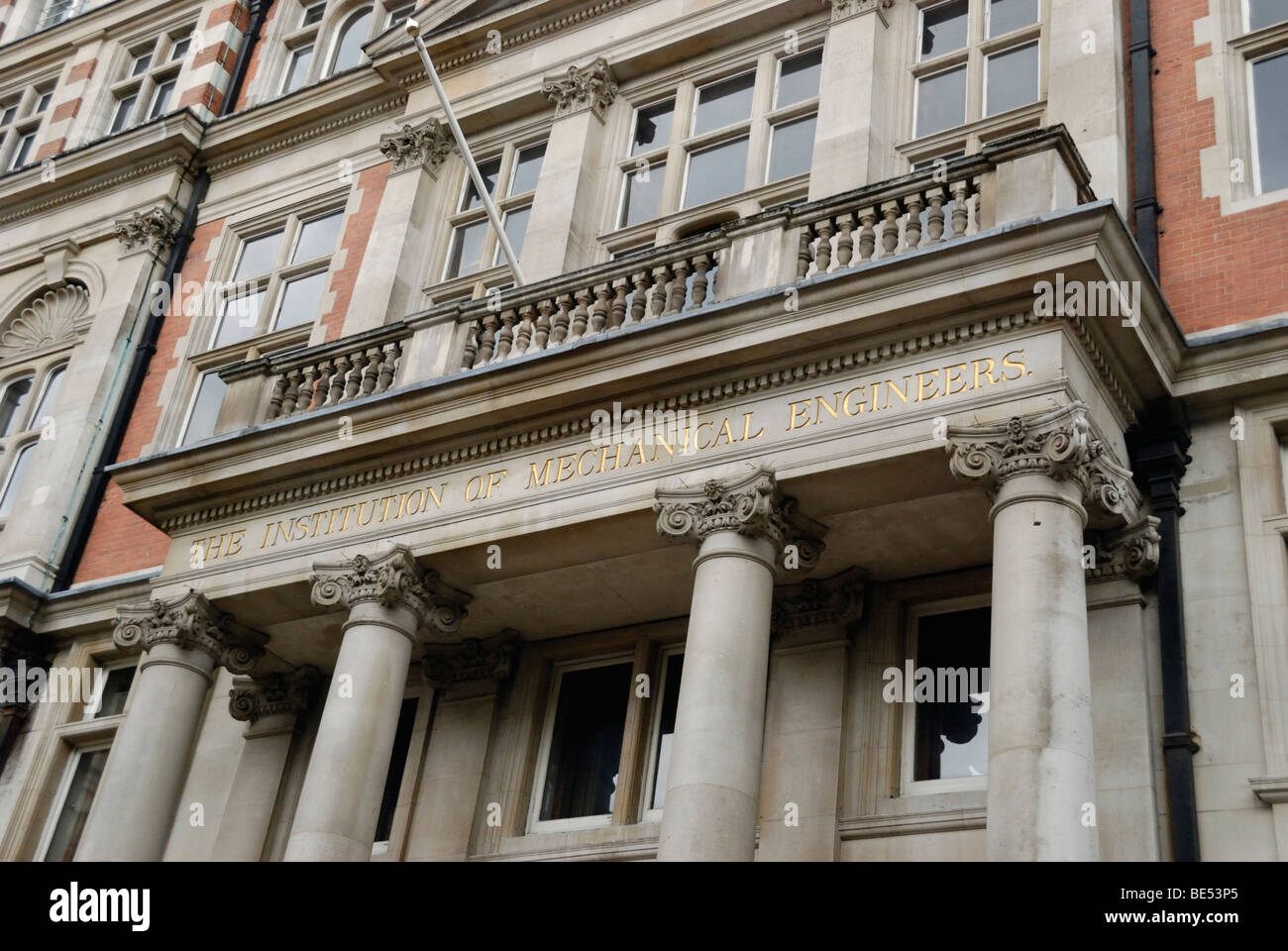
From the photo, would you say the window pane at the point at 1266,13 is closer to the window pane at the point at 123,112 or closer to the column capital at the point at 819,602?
the column capital at the point at 819,602

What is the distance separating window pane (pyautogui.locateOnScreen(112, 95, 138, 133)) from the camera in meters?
28.2

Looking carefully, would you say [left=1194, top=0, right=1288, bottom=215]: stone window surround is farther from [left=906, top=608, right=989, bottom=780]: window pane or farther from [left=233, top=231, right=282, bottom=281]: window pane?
[left=233, top=231, right=282, bottom=281]: window pane

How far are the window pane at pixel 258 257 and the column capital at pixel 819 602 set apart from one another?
11.7 m

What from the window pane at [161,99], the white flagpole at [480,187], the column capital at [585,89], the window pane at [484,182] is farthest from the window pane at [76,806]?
the window pane at [161,99]

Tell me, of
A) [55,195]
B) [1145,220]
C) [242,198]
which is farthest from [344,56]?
[1145,220]

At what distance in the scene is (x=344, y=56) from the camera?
26000mm

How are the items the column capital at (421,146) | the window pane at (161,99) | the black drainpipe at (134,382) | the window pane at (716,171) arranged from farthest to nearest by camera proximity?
the window pane at (161,99) < the black drainpipe at (134,382) < the column capital at (421,146) < the window pane at (716,171)

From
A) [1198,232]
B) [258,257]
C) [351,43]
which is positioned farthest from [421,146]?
[1198,232]

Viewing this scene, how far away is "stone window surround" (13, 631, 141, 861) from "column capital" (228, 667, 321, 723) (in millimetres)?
2330

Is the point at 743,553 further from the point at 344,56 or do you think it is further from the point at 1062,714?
the point at 344,56

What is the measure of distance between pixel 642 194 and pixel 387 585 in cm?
697

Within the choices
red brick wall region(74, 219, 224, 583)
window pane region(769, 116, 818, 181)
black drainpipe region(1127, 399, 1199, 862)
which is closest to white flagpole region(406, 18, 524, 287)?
window pane region(769, 116, 818, 181)

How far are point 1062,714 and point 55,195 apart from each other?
21.2 metres

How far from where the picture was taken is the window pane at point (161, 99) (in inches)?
1090
